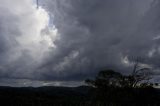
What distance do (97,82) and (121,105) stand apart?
→ 9.88 metres

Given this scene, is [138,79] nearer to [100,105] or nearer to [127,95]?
[127,95]

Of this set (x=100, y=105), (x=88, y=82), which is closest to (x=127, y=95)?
(x=100, y=105)

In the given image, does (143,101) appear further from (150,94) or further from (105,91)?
(105,91)

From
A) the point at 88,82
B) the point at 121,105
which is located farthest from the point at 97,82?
the point at 121,105

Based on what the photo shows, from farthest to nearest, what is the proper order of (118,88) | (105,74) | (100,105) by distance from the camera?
(105,74) → (118,88) → (100,105)

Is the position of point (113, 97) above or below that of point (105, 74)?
below

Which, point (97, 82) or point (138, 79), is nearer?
point (138, 79)

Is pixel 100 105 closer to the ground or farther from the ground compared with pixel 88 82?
closer to the ground

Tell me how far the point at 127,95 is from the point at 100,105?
7522 millimetres

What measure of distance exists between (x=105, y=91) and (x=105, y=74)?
17.6 ft

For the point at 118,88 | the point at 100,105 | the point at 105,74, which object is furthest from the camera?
the point at 105,74

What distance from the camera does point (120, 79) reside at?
81.6 m

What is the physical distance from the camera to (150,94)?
81.7m

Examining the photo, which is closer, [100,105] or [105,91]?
[100,105]
